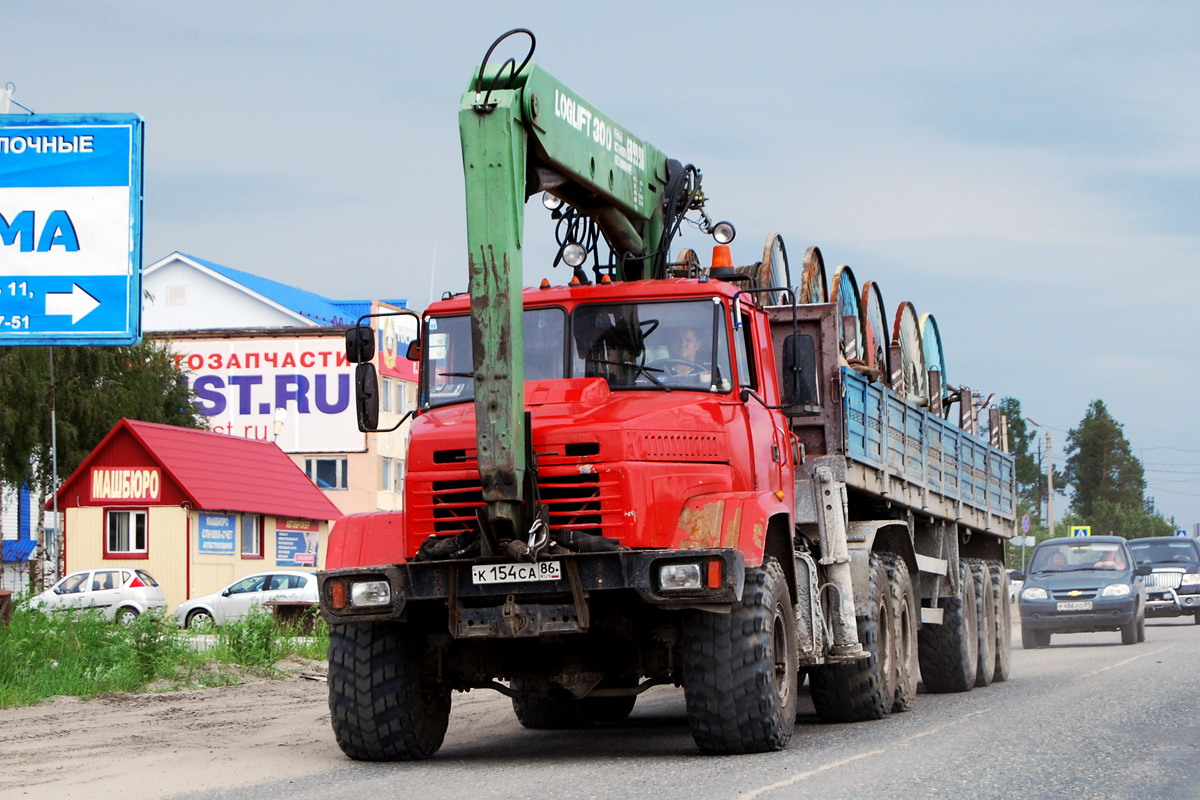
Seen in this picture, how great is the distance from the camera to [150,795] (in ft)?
29.1

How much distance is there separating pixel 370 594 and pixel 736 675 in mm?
2206

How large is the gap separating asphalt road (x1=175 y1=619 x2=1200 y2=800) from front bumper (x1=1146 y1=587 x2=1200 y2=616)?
17.5 meters

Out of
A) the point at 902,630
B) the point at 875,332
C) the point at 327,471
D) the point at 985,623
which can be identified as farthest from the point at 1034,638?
the point at 327,471

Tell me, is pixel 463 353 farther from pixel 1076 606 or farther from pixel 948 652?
pixel 1076 606

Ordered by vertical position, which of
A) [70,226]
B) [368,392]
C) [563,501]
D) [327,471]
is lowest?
[563,501]

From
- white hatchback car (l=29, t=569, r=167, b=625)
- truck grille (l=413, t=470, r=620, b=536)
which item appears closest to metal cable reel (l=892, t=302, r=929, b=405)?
truck grille (l=413, t=470, r=620, b=536)

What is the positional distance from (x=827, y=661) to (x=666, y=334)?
9.00ft

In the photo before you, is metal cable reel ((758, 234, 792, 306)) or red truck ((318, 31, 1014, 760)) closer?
red truck ((318, 31, 1014, 760))

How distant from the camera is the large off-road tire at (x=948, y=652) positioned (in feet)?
54.9

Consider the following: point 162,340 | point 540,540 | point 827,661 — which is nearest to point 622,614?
point 540,540

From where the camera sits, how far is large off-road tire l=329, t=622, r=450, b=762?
1016 cm

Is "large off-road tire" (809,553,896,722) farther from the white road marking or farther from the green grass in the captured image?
the green grass

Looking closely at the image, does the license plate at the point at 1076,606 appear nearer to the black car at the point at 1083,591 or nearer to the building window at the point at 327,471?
the black car at the point at 1083,591

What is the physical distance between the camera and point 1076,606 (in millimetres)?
25688
